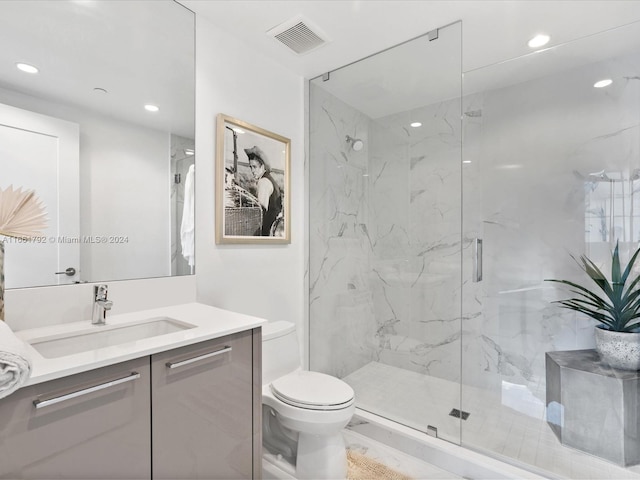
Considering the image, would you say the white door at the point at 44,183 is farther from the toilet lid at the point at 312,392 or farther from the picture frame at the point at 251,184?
the toilet lid at the point at 312,392

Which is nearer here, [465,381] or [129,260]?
[129,260]

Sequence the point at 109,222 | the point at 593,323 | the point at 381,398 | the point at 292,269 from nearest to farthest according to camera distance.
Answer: the point at 109,222 < the point at 593,323 < the point at 381,398 < the point at 292,269

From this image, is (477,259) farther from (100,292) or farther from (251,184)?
(100,292)

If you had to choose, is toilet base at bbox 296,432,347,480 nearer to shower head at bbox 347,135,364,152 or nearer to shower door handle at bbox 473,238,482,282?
shower door handle at bbox 473,238,482,282

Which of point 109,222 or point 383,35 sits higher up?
point 383,35

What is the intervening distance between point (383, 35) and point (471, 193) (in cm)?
117

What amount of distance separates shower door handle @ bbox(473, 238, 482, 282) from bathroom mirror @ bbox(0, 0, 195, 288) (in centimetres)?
189

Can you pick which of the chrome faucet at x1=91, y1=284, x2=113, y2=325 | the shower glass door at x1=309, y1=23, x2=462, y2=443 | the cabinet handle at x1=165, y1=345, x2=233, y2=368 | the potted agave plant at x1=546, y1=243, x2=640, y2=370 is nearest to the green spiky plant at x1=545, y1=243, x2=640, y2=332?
the potted agave plant at x1=546, y1=243, x2=640, y2=370

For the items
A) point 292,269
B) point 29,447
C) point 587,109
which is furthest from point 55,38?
point 587,109

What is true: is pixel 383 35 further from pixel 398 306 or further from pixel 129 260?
pixel 129 260

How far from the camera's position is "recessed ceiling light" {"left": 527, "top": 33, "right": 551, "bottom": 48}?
6.38 feet

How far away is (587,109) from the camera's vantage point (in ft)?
6.37

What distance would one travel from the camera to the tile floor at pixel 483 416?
170 centimetres

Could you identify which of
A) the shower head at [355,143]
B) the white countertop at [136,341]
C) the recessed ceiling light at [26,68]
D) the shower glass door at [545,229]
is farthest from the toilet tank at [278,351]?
the recessed ceiling light at [26,68]
